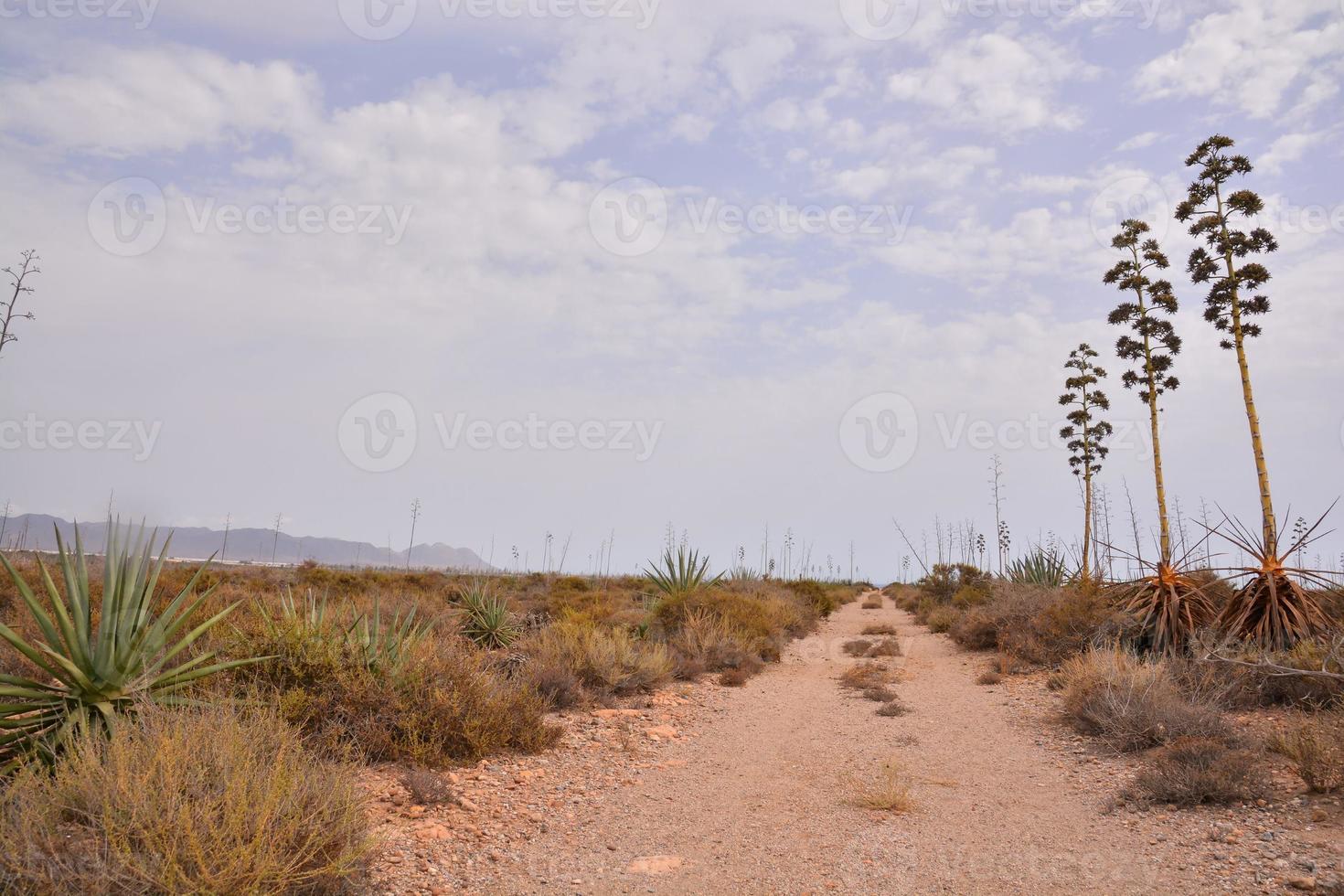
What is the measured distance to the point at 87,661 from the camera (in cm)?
495

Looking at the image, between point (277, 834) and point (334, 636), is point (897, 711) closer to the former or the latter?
point (334, 636)

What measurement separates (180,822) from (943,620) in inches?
762

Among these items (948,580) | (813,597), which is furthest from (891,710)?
(948,580)

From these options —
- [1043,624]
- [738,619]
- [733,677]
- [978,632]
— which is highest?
[1043,624]

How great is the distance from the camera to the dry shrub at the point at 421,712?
19.9ft

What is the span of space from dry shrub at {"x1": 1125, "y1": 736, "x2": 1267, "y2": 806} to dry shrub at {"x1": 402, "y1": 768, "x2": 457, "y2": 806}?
528 cm

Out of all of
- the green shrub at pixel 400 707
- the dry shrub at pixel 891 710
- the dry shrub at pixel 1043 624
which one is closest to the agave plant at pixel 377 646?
the green shrub at pixel 400 707

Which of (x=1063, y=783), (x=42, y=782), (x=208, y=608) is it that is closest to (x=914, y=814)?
A: (x=1063, y=783)

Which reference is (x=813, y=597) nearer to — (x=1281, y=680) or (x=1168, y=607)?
(x=1168, y=607)

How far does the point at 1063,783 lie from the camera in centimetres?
656

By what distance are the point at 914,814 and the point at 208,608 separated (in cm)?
827

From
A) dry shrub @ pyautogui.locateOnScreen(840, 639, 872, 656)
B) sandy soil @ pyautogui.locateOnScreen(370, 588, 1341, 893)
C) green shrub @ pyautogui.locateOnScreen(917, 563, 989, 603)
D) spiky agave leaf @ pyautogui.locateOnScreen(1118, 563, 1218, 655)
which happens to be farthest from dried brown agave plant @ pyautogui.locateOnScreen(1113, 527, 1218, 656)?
green shrub @ pyautogui.locateOnScreen(917, 563, 989, 603)

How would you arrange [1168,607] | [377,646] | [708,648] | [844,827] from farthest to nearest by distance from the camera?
[708,648]
[1168,607]
[377,646]
[844,827]

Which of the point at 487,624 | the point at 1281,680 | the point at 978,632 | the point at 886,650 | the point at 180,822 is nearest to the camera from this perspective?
the point at 180,822
